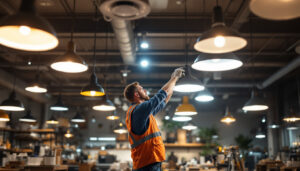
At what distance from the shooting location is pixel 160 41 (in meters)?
8.47

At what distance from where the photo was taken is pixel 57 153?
7.27 metres

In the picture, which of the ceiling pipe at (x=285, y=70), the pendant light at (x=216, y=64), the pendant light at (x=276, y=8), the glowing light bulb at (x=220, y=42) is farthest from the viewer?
the ceiling pipe at (x=285, y=70)

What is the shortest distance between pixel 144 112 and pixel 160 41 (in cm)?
558

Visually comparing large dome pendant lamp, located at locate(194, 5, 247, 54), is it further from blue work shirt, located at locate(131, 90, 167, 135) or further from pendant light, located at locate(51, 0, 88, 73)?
pendant light, located at locate(51, 0, 88, 73)

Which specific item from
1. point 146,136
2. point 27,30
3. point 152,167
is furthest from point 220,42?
point 27,30

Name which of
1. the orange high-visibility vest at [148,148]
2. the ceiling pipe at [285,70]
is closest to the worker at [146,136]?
the orange high-visibility vest at [148,148]

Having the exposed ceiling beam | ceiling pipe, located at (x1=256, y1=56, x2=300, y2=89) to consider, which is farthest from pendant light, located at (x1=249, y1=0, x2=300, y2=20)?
ceiling pipe, located at (x1=256, y1=56, x2=300, y2=89)

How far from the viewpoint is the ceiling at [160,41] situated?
6.70 m

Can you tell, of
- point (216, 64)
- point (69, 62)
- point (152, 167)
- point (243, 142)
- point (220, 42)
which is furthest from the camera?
point (243, 142)

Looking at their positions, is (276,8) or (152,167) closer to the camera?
(276,8)

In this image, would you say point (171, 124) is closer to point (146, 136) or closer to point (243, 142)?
point (243, 142)

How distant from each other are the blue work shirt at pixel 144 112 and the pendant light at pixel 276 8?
126 cm

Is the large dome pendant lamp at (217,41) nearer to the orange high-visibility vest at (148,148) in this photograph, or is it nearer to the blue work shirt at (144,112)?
the blue work shirt at (144,112)

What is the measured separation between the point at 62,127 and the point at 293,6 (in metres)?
14.7
